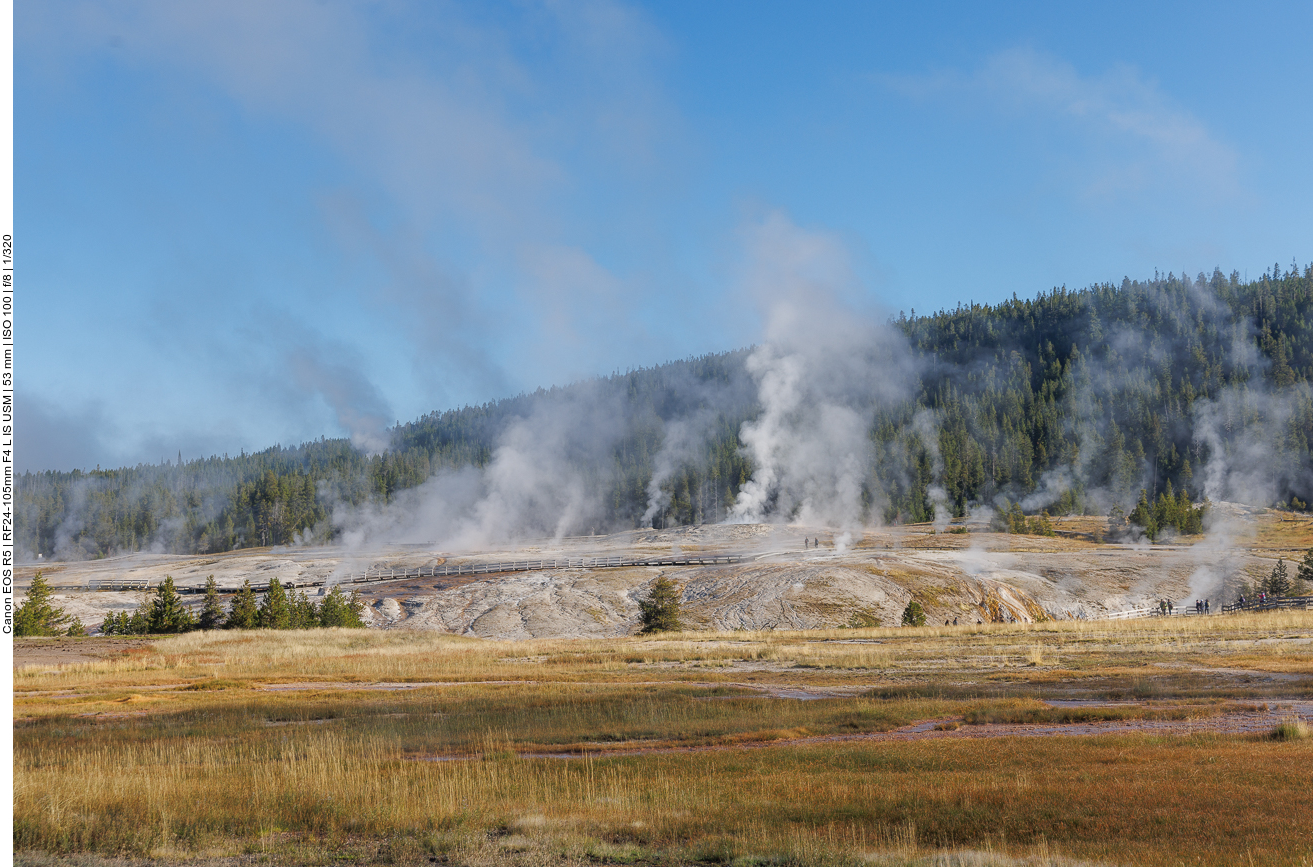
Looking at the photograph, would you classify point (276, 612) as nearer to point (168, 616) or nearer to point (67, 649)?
point (168, 616)

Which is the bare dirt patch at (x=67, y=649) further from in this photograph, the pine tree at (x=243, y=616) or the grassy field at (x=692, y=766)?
the grassy field at (x=692, y=766)

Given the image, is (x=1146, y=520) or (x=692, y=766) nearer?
(x=692, y=766)

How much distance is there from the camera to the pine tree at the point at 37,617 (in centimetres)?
6588

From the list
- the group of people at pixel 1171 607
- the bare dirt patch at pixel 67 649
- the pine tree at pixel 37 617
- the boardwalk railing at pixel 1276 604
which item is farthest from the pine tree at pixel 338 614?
the boardwalk railing at pixel 1276 604

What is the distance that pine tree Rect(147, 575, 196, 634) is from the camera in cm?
7088

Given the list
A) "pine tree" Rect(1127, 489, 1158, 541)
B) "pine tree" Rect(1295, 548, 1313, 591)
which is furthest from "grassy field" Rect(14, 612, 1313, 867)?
"pine tree" Rect(1127, 489, 1158, 541)

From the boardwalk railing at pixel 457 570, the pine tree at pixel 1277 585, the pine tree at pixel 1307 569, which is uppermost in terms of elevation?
the boardwalk railing at pixel 457 570

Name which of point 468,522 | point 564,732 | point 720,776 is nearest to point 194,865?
point 720,776

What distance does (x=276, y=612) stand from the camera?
237 feet

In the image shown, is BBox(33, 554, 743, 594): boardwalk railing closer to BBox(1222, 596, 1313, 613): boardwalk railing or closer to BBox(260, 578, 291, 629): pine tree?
BBox(260, 578, 291, 629): pine tree

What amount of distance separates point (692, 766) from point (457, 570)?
87.6m

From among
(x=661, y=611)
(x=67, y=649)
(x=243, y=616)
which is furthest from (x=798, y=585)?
(x=67, y=649)

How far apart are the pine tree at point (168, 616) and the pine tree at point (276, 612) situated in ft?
18.9

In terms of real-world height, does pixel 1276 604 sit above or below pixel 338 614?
below
